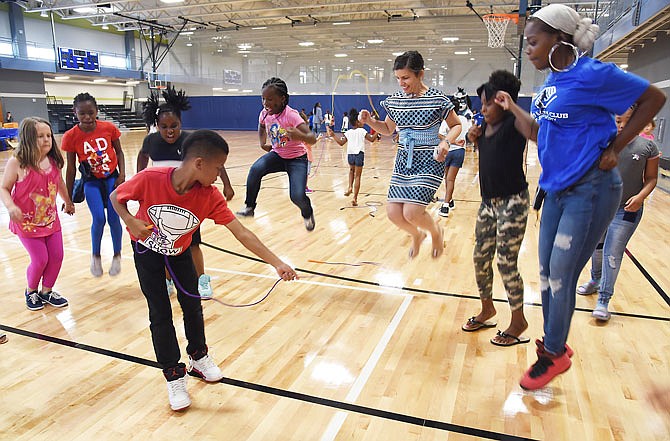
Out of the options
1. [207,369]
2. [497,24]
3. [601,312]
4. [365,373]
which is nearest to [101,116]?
[497,24]

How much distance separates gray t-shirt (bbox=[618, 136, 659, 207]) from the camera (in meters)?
3.33

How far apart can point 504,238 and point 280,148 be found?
243 cm

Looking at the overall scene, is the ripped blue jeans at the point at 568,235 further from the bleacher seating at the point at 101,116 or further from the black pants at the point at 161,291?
the bleacher seating at the point at 101,116

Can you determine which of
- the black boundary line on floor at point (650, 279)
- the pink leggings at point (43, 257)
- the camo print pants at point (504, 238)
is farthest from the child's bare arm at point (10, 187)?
the black boundary line on floor at point (650, 279)

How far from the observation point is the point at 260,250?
8.23 ft

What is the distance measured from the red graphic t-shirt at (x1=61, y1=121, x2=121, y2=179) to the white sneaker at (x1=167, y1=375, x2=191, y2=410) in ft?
7.75

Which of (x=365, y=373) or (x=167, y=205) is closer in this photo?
(x=167, y=205)

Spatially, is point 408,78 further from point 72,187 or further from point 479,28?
point 479,28

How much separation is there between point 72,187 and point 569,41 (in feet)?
13.5

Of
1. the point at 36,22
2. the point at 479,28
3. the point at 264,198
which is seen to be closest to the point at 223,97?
the point at 36,22

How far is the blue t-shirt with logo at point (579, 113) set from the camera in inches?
80.5

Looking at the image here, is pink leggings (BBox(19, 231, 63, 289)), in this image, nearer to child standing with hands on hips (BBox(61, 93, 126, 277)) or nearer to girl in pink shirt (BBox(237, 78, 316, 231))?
child standing with hands on hips (BBox(61, 93, 126, 277))

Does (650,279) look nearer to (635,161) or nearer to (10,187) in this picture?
(635,161)

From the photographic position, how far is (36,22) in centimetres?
2439
